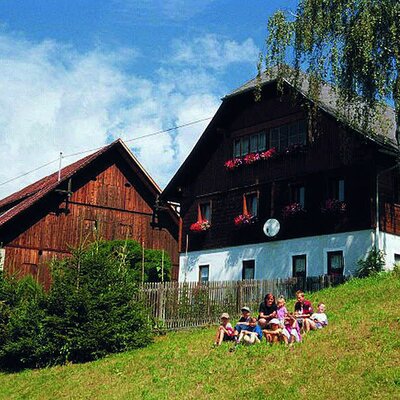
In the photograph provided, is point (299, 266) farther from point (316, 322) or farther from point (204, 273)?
point (316, 322)

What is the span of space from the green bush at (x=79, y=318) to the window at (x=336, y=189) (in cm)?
933

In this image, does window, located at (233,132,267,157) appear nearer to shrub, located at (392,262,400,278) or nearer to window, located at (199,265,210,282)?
window, located at (199,265,210,282)

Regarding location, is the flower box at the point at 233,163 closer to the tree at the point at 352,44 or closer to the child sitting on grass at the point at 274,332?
the tree at the point at 352,44

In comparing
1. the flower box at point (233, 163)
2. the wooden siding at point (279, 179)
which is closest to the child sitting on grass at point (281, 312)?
the wooden siding at point (279, 179)

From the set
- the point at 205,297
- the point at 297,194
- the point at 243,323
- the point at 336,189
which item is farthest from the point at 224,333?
the point at 297,194

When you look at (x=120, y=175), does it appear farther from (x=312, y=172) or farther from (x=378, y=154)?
(x=378, y=154)

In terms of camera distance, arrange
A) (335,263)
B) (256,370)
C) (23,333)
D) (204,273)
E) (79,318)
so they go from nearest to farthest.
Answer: (256,370) < (79,318) < (23,333) < (335,263) < (204,273)

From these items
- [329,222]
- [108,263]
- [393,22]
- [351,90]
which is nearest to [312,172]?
[329,222]

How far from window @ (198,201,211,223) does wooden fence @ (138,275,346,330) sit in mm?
8146

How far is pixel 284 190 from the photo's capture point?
30.7 m

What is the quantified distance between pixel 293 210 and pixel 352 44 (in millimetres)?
7391

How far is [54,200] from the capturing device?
130 feet

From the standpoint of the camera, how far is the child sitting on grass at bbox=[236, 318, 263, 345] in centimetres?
1764

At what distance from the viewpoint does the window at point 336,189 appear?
28438 millimetres
